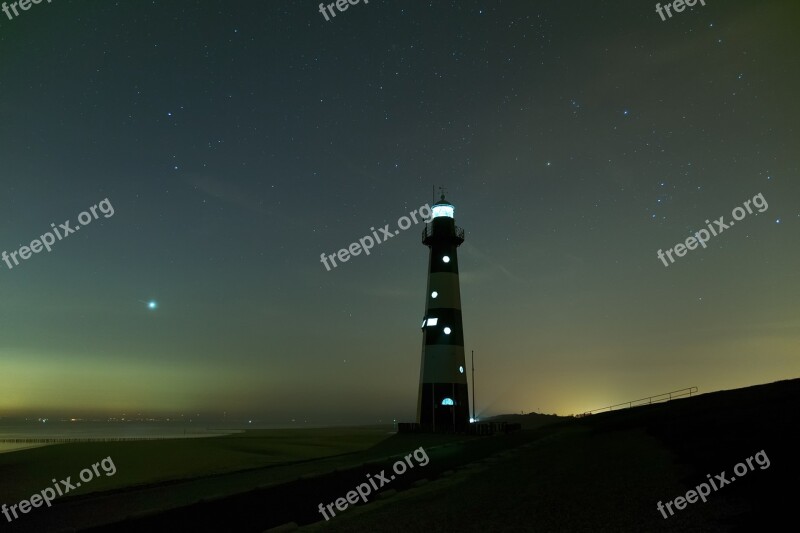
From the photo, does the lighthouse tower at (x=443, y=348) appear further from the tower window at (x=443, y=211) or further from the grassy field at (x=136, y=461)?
the grassy field at (x=136, y=461)

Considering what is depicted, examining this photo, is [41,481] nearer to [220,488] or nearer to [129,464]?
[129,464]

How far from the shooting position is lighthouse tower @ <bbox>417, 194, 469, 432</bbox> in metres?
35.0

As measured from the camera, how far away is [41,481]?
19406mm

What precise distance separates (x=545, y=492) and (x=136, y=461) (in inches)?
776

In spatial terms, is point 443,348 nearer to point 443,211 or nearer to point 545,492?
point 443,211

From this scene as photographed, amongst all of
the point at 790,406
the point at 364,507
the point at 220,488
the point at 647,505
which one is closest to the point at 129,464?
the point at 220,488

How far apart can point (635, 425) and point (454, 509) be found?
17.1 metres

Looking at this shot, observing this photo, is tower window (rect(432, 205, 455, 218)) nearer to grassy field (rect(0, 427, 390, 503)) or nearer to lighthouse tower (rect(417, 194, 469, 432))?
lighthouse tower (rect(417, 194, 469, 432))

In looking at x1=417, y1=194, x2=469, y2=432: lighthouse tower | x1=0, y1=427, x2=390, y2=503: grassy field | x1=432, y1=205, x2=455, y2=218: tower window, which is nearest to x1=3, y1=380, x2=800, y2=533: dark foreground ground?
x1=0, y1=427, x2=390, y2=503: grassy field

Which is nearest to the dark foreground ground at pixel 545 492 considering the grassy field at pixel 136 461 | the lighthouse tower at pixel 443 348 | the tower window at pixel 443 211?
the grassy field at pixel 136 461

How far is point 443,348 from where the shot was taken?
35500 millimetres

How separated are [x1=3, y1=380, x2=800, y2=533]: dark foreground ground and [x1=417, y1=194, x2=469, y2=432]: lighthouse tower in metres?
14.3

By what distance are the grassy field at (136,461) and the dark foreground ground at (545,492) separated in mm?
2545

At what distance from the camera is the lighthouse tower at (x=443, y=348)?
115 ft
